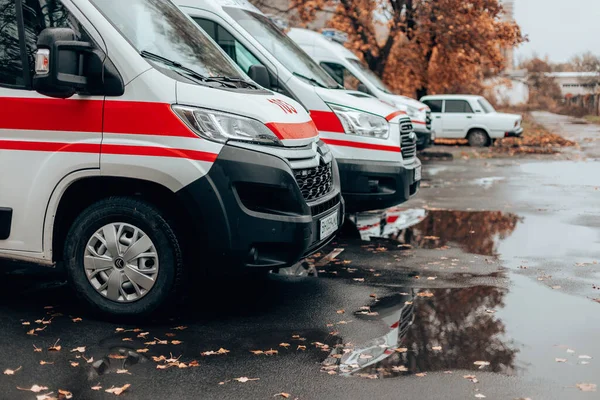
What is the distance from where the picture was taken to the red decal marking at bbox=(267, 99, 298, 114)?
6.13 m

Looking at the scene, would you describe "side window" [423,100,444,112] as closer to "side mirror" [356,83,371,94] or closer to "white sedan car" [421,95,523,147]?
"white sedan car" [421,95,523,147]

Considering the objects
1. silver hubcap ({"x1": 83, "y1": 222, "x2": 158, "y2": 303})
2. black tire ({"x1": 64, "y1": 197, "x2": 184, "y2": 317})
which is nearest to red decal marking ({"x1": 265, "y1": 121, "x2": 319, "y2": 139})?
black tire ({"x1": 64, "y1": 197, "x2": 184, "y2": 317})

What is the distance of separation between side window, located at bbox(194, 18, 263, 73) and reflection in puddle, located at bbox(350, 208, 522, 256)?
2.35m

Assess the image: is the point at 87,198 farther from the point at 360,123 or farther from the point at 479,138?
the point at 479,138

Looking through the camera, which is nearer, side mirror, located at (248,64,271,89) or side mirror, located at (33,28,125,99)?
side mirror, located at (33,28,125,99)

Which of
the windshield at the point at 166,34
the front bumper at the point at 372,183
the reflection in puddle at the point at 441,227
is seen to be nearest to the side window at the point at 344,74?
the reflection in puddle at the point at 441,227

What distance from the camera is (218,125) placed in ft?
18.4

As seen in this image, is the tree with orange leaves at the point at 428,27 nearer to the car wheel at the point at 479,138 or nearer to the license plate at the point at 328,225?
the car wheel at the point at 479,138

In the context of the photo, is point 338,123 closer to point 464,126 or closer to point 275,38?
point 275,38

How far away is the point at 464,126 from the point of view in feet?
91.7

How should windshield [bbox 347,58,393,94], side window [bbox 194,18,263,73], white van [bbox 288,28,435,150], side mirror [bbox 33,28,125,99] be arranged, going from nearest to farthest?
1. side mirror [bbox 33,28,125,99]
2. side window [bbox 194,18,263,73]
3. white van [bbox 288,28,435,150]
4. windshield [bbox 347,58,393,94]

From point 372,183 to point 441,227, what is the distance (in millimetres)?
1881

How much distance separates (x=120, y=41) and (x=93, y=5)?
0.33 metres

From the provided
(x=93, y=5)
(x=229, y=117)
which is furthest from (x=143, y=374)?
(x=93, y=5)
